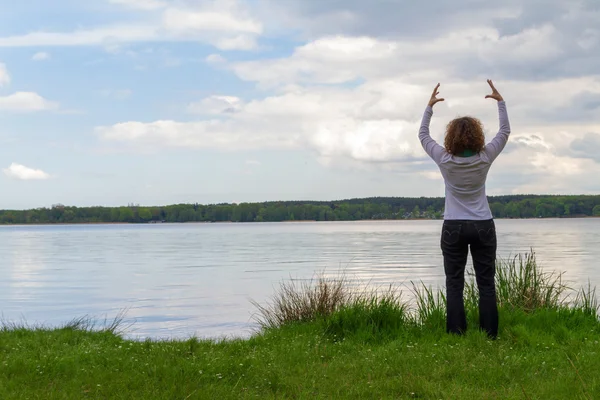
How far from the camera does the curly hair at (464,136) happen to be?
7.38 metres

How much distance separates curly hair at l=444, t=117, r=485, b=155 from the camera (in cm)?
738

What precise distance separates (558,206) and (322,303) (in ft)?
456

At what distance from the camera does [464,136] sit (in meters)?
7.36

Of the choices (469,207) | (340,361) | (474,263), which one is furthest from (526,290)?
(340,361)

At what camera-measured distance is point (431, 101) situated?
7.88 meters

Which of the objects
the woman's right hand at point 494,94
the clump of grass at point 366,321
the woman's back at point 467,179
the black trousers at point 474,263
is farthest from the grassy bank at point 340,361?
the woman's right hand at point 494,94

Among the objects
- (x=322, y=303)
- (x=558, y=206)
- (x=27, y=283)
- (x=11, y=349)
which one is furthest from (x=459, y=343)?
(x=558, y=206)

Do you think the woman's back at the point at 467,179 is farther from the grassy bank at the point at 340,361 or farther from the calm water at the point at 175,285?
the calm water at the point at 175,285

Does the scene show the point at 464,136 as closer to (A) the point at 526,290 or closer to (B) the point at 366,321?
(B) the point at 366,321

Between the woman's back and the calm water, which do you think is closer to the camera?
the woman's back

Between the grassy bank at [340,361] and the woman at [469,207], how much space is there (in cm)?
56

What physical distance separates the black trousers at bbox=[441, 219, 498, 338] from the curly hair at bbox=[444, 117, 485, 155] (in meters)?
0.81

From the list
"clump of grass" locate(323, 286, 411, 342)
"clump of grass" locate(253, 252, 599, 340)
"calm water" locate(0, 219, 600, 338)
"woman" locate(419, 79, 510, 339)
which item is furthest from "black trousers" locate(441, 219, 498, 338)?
"calm water" locate(0, 219, 600, 338)

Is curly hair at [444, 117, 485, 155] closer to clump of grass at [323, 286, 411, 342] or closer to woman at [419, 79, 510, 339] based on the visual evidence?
woman at [419, 79, 510, 339]
